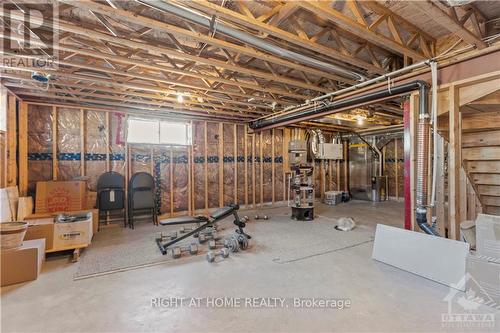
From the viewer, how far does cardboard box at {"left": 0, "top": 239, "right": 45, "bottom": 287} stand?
2.41 m

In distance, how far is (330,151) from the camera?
810 cm

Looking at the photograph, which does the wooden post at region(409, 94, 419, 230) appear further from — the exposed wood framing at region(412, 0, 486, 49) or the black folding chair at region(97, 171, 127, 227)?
the black folding chair at region(97, 171, 127, 227)

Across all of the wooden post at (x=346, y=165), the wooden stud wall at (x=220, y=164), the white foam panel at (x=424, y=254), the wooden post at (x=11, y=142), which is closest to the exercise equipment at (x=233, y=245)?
the white foam panel at (x=424, y=254)

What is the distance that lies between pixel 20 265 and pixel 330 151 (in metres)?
7.90

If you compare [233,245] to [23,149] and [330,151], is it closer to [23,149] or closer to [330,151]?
[23,149]

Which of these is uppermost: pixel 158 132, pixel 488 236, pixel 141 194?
pixel 158 132

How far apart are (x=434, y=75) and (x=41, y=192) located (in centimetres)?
641

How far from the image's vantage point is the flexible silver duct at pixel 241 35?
1802 mm

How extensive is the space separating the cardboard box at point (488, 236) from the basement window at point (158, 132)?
555cm

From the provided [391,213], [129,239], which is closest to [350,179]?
[391,213]

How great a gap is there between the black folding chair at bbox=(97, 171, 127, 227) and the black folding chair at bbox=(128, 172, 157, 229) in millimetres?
172

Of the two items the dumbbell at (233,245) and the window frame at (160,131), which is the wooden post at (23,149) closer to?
the window frame at (160,131)

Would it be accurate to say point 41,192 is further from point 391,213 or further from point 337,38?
point 391,213

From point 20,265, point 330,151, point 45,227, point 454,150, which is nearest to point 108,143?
point 45,227
